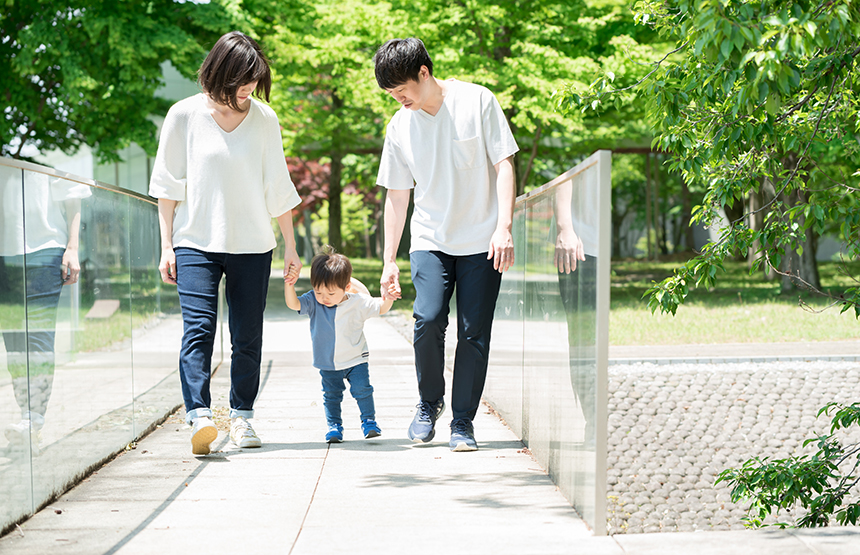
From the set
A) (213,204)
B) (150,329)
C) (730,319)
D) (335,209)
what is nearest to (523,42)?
(730,319)

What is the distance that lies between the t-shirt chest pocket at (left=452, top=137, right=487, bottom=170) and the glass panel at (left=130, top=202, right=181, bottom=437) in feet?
6.45

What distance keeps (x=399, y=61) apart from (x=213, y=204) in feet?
3.67

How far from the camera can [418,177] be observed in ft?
14.4

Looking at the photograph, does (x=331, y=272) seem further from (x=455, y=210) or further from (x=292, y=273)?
(x=455, y=210)

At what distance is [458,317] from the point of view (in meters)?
4.39

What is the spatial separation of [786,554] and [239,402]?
276 centimetres

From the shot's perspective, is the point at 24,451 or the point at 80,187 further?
the point at 80,187

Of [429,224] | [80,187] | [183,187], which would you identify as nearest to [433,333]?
[429,224]

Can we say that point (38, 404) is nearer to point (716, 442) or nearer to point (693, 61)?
point (693, 61)

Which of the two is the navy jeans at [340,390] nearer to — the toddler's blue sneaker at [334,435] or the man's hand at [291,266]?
the toddler's blue sneaker at [334,435]

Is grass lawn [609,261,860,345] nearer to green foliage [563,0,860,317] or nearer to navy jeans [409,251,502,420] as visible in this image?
green foliage [563,0,860,317]

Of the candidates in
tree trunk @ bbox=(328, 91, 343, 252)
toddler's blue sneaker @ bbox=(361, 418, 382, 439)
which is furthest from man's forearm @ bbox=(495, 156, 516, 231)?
tree trunk @ bbox=(328, 91, 343, 252)

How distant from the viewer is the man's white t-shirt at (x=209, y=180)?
4.17m

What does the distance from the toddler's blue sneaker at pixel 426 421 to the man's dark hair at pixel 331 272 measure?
30.1 inches
